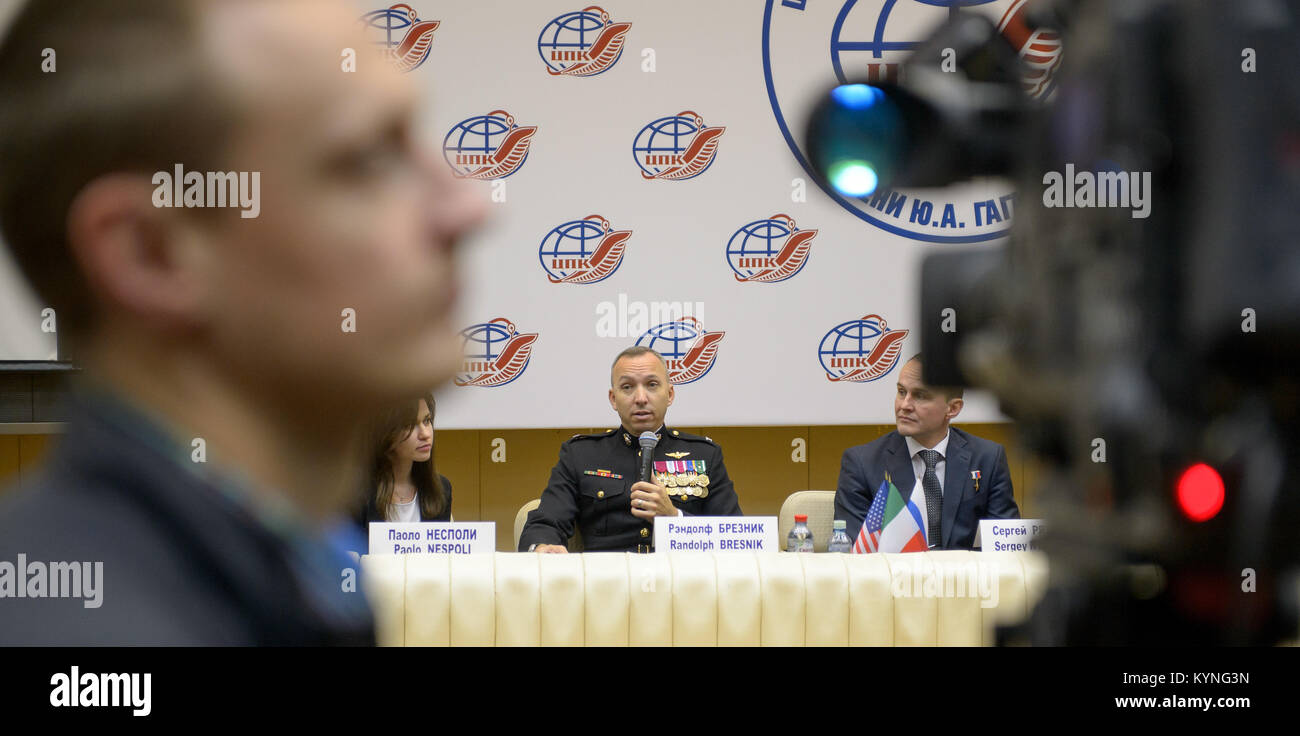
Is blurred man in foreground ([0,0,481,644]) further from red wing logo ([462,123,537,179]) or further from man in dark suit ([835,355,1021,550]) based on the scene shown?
red wing logo ([462,123,537,179])

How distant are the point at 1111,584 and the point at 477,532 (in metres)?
1.65

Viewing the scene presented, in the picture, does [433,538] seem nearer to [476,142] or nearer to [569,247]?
[569,247]

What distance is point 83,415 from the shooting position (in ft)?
0.91

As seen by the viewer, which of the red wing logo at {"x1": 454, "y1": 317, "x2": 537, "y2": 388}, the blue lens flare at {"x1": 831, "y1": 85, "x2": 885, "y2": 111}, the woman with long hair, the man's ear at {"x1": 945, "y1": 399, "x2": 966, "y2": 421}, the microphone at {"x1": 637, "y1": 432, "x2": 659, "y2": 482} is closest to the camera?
the blue lens flare at {"x1": 831, "y1": 85, "x2": 885, "y2": 111}

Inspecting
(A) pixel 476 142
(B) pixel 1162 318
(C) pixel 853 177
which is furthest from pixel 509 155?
(B) pixel 1162 318

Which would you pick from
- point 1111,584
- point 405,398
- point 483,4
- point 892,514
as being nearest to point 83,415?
point 405,398

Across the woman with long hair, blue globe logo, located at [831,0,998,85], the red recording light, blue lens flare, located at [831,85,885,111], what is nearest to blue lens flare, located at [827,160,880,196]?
blue lens flare, located at [831,85,885,111]

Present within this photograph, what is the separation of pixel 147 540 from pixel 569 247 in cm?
294

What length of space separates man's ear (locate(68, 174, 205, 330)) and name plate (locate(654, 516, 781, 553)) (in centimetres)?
181

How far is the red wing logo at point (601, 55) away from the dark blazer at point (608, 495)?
136 cm

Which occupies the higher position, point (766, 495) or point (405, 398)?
point (405, 398)

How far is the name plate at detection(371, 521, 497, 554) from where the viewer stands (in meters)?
2.04

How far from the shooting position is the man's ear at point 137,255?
268 mm
